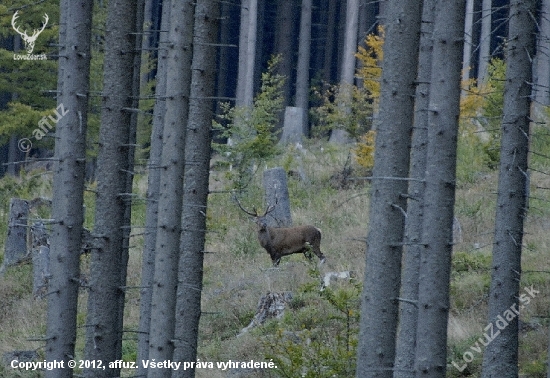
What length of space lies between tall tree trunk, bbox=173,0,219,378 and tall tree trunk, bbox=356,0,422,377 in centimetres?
217

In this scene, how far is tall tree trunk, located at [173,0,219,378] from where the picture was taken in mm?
9781

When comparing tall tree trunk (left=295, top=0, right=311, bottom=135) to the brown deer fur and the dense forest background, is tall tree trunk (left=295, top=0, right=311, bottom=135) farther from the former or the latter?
the brown deer fur

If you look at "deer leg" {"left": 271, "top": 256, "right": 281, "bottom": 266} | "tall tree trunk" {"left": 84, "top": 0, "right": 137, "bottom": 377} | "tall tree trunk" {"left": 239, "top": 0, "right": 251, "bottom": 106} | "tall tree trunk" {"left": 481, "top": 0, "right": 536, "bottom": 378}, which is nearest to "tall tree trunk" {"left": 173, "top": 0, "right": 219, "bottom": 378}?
"tall tree trunk" {"left": 84, "top": 0, "right": 137, "bottom": 377}

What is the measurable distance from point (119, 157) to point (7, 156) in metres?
29.7

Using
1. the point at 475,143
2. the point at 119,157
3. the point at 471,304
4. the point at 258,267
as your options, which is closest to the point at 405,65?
the point at 119,157

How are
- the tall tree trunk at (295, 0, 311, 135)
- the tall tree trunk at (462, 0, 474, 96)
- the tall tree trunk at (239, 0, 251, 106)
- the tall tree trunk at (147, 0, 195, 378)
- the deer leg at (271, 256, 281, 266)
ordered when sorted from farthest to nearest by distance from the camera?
the tall tree trunk at (295, 0, 311, 135) → the tall tree trunk at (239, 0, 251, 106) → the tall tree trunk at (462, 0, 474, 96) → the deer leg at (271, 256, 281, 266) → the tall tree trunk at (147, 0, 195, 378)

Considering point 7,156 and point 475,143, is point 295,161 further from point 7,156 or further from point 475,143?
point 7,156

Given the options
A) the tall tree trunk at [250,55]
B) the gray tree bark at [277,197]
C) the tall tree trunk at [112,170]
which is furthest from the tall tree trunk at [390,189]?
the tall tree trunk at [250,55]

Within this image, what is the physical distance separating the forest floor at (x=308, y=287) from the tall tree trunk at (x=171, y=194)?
81 centimetres

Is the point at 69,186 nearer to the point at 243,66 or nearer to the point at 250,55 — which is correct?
the point at 250,55

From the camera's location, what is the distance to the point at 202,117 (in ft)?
32.5

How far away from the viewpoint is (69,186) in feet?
30.4

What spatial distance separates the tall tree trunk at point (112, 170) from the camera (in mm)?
9656

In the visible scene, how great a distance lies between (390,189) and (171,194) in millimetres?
2395
